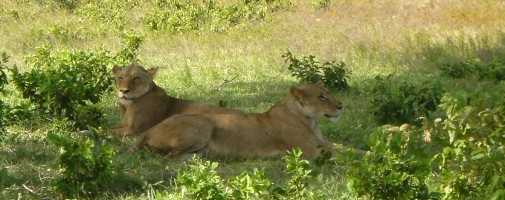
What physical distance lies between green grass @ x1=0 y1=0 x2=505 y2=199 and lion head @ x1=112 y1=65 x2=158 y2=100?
0.58m

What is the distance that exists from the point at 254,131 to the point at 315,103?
63 centimetres

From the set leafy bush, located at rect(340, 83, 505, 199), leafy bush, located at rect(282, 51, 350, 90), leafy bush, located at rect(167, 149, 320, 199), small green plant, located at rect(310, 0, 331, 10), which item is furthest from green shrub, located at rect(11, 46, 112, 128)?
small green plant, located at rect(310, 0, 331, 10)

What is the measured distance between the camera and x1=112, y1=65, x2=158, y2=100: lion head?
8703mm

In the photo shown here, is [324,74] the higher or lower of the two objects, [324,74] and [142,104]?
the lower

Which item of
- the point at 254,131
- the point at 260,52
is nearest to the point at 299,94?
the point at 254,131

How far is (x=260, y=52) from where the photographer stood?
13664 mm

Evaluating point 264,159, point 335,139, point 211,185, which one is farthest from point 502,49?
point 211,185

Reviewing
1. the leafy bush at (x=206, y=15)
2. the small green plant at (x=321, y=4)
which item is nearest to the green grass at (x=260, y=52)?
the small green plant at (x=321, y=4)

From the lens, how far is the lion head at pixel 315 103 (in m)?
8.16

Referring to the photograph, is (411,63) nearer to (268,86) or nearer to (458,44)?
(458,44)

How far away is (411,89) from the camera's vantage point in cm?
933

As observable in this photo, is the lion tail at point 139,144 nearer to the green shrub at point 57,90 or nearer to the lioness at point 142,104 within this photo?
the lioness at point 142,104

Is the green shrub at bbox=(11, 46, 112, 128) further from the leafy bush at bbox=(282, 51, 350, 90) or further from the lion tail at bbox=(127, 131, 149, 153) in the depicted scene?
the leafy bush at bbox=(282, 51, 350, 90)

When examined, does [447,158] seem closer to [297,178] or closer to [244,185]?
[297,178]
